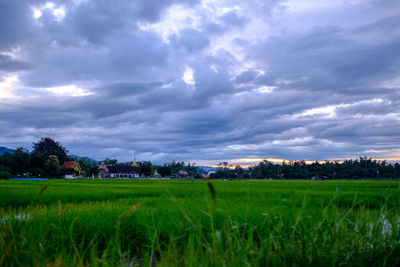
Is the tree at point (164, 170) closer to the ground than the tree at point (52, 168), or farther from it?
closer to the ground

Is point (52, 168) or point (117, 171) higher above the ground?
point (52, 168)

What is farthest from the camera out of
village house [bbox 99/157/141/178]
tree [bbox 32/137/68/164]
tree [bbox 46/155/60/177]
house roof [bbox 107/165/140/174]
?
house roof [bbox 107/165/140/174]

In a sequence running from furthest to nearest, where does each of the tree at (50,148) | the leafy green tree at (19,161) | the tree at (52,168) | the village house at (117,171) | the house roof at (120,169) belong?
the house roof at (120,169) → the village house at (117,171) → the tree at (50,148) → the tree at (52,168) → the leafy green tree at (19,161)

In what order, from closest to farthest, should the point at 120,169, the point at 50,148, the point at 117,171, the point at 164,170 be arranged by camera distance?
the point at 50,148
the point at 117,171
the point at 120,169
the point at 164,170

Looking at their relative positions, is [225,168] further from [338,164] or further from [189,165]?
[338,164]

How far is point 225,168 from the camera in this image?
343 feet

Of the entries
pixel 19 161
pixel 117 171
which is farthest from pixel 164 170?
pixel 19 161

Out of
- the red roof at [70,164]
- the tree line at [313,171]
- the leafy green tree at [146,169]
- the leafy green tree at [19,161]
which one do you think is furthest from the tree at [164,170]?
the leafy green tree at [19,161]

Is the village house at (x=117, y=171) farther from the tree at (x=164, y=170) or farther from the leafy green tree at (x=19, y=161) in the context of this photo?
the leafy green tree at (x=19, y=161)

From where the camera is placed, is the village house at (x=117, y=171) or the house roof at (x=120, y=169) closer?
the village house at (x=117, y=171)

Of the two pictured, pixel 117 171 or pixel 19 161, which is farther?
pixel 117 171

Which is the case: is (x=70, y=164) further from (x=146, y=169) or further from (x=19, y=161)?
(x=146, y=169)

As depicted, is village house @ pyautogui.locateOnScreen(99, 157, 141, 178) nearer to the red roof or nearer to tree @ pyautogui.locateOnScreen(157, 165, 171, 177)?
tree @ pyautogui.locateOnScreen(157, 165, 171, 177)

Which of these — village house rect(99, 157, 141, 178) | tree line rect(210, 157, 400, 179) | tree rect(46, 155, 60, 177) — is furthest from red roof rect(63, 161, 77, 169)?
tree line rect(210, 157, 400, 179)
